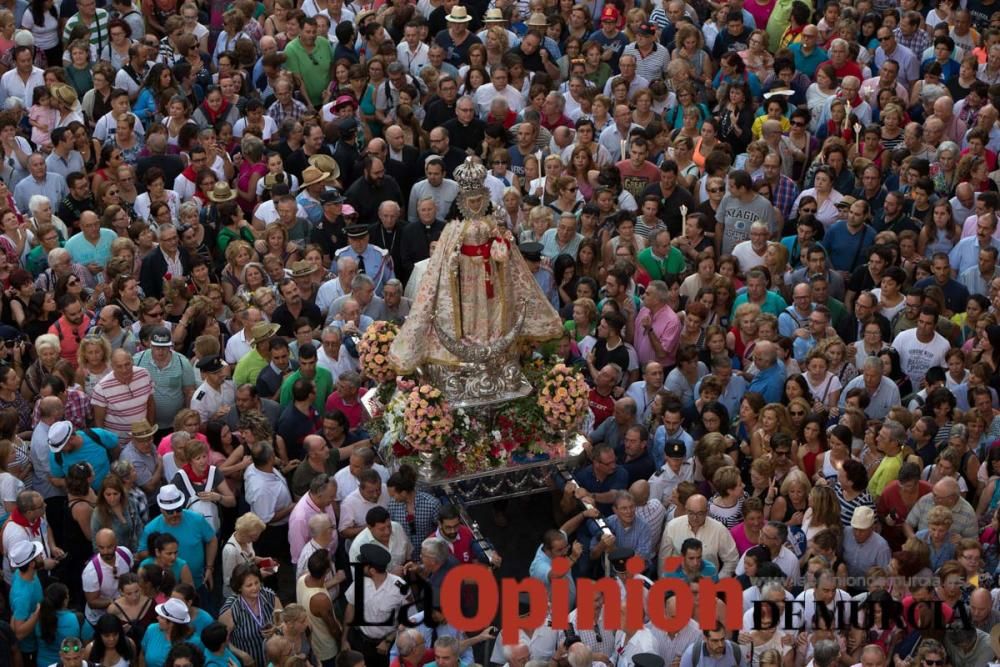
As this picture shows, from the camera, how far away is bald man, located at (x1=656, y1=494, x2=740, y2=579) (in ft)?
60.6

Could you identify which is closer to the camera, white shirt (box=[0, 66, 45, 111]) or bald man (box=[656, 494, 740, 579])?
bald man (box=[656, 494, 740, 579])

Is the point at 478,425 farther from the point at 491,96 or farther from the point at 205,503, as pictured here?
the point at 491,96

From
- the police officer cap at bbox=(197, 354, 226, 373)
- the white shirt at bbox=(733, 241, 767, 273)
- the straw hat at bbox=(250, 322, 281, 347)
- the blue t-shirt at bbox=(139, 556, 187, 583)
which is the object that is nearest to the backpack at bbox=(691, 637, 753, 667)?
the blue t-shirt at bbox=(139, 556, 187, 583)

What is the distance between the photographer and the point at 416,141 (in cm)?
2495

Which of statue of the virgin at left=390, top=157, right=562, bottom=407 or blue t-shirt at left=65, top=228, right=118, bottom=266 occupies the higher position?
statue of the virgin at left=390, top=157, right=562, bottom=407

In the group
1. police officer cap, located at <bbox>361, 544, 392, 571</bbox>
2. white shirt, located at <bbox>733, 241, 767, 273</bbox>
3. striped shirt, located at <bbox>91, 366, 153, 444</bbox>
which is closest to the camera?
police officer cap, located at <bbox>361, 544, 392, 571</bbox>

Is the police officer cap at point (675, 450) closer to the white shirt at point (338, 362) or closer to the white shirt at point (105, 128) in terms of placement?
the white shirt at point (338, 362)

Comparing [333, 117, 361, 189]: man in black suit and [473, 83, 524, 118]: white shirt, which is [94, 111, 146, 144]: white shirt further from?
[473, 83, 524, 118]: white shirt

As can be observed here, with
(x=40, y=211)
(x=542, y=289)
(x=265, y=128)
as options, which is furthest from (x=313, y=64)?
(x=542, y=289)

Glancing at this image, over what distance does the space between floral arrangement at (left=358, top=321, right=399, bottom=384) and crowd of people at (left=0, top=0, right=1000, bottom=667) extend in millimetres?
521

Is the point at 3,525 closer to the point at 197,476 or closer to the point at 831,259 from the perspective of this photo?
the point at 197,476

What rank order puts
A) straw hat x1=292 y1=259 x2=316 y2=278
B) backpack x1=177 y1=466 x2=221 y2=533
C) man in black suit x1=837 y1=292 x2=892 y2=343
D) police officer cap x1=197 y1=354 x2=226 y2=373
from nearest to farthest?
backpack x1=177 y1=466 x2=221 y2=533 → police officer cap x1=197 y1=354 x2=226 y2=373 → man in black suit x1=837 y1=292 x2=892 y2=343 → straw hat x1=292 y1=259 x2=316 y2=278

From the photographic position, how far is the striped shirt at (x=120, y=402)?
19734mm

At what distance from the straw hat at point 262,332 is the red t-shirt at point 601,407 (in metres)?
3.02
